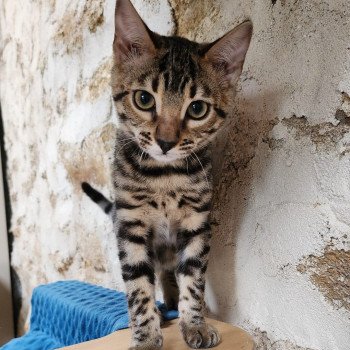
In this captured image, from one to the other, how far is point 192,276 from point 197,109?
318 millimetres

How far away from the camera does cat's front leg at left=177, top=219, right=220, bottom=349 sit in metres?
0.82

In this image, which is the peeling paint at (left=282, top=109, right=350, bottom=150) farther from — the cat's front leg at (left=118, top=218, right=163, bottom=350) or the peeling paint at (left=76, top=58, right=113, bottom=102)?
the peeling paint at (left=76, top=58, right=113, bottom=102)

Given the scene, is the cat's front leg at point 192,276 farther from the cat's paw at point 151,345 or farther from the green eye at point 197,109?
the green eye at point 197,109

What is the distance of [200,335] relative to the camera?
0.79m

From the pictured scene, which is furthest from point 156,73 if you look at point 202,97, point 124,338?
point 124,338

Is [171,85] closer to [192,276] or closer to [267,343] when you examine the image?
[192,276]

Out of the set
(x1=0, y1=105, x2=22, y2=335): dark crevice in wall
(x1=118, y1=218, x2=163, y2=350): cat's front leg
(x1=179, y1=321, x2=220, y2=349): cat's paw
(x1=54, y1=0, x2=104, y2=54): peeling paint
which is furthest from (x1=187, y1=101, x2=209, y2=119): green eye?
(x1=0, y1=105, x2=22, y2=335): dark crevice in wall

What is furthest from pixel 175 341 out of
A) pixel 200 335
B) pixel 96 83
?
pixel 96 83

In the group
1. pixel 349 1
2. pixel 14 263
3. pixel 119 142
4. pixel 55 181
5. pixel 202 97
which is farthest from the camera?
pixel 14 263

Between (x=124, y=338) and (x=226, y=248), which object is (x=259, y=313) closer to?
(x=226, y=248)

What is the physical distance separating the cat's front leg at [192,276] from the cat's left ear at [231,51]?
0.28 metres

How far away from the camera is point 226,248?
3.10ft

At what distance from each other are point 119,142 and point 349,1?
0.49 meters

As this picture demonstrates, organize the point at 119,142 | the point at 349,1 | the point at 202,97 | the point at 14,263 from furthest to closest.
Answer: the point at 14,263
the point at 119,142
the point at 202,97
the point at 349,1
